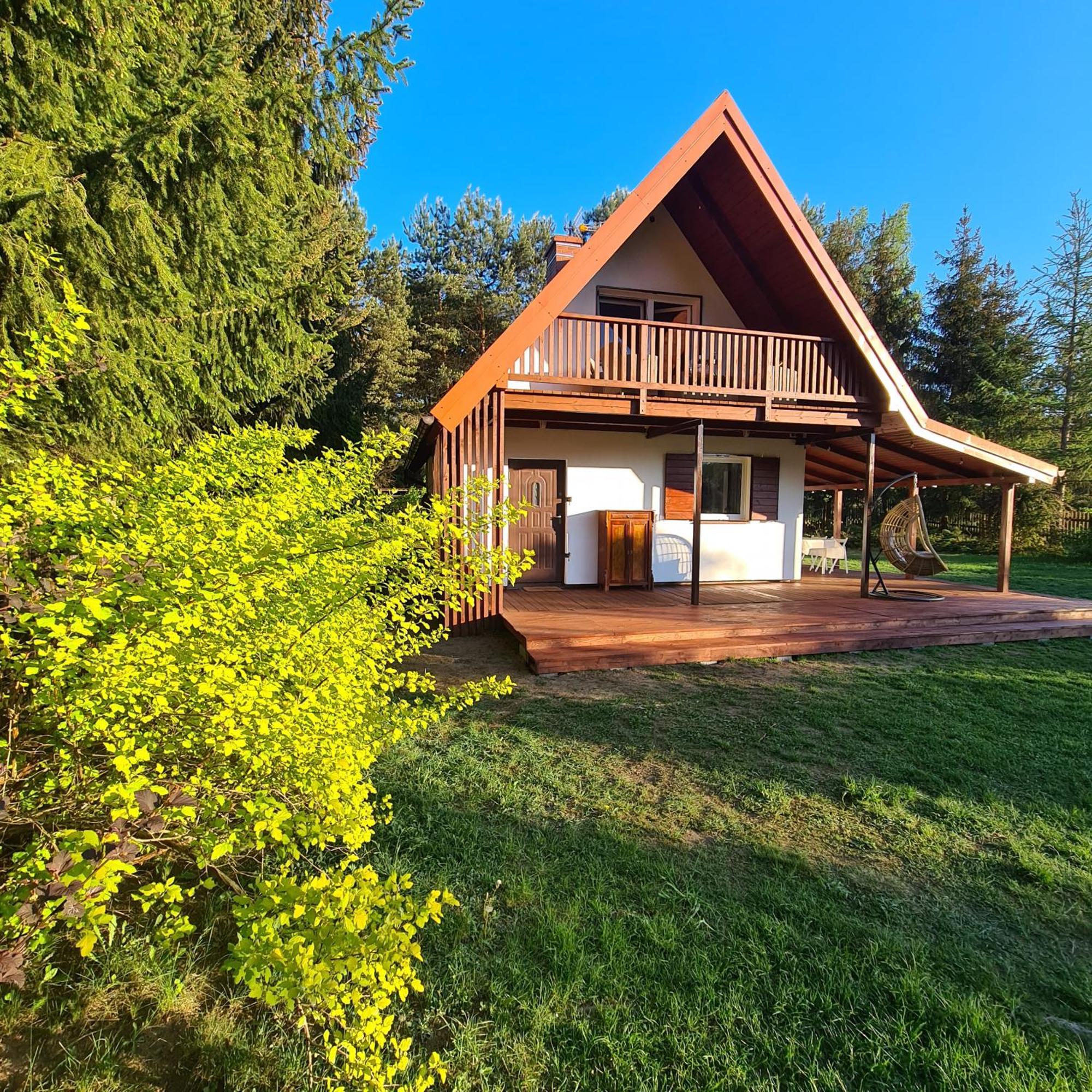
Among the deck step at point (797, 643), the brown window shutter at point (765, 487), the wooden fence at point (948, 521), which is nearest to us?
the deck step at point (797, 643)

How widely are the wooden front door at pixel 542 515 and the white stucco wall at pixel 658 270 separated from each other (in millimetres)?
2802

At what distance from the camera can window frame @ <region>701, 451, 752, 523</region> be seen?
34.6 ft

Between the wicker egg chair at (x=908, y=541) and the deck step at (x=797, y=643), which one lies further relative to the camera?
the wicker egg chair at (x=908, y=541)

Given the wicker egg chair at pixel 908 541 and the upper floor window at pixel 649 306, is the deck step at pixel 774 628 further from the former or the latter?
the upper floor window at pixel 649 306

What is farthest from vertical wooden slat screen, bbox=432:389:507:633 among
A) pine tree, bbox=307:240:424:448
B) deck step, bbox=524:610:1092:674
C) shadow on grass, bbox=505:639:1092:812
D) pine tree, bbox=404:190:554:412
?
pine tree, bbox=404:190:554:412

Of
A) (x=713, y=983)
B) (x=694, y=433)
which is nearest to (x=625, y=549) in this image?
(x=694, y=433)

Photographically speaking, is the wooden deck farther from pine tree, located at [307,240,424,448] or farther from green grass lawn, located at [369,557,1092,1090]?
pine tree, located at [307,240,424,448]

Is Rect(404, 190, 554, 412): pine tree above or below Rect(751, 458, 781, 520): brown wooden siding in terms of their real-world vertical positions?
above

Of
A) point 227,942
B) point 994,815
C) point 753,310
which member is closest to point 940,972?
point 994,815

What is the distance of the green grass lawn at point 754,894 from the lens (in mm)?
1822

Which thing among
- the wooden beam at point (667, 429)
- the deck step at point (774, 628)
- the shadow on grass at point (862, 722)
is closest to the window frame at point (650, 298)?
the wooden beam at point (667, 429)

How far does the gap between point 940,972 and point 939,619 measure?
670 cm

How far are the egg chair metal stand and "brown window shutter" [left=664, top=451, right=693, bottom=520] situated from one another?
9.67 ft

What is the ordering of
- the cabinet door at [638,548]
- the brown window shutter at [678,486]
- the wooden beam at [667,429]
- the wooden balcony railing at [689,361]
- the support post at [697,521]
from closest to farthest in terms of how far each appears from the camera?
the wooden balcony railing at [689,361] → the support post at [697,521] → the wooden beam at [667,429] → the cabinet door at [638,548] → the brown window shutter at [678,486]
